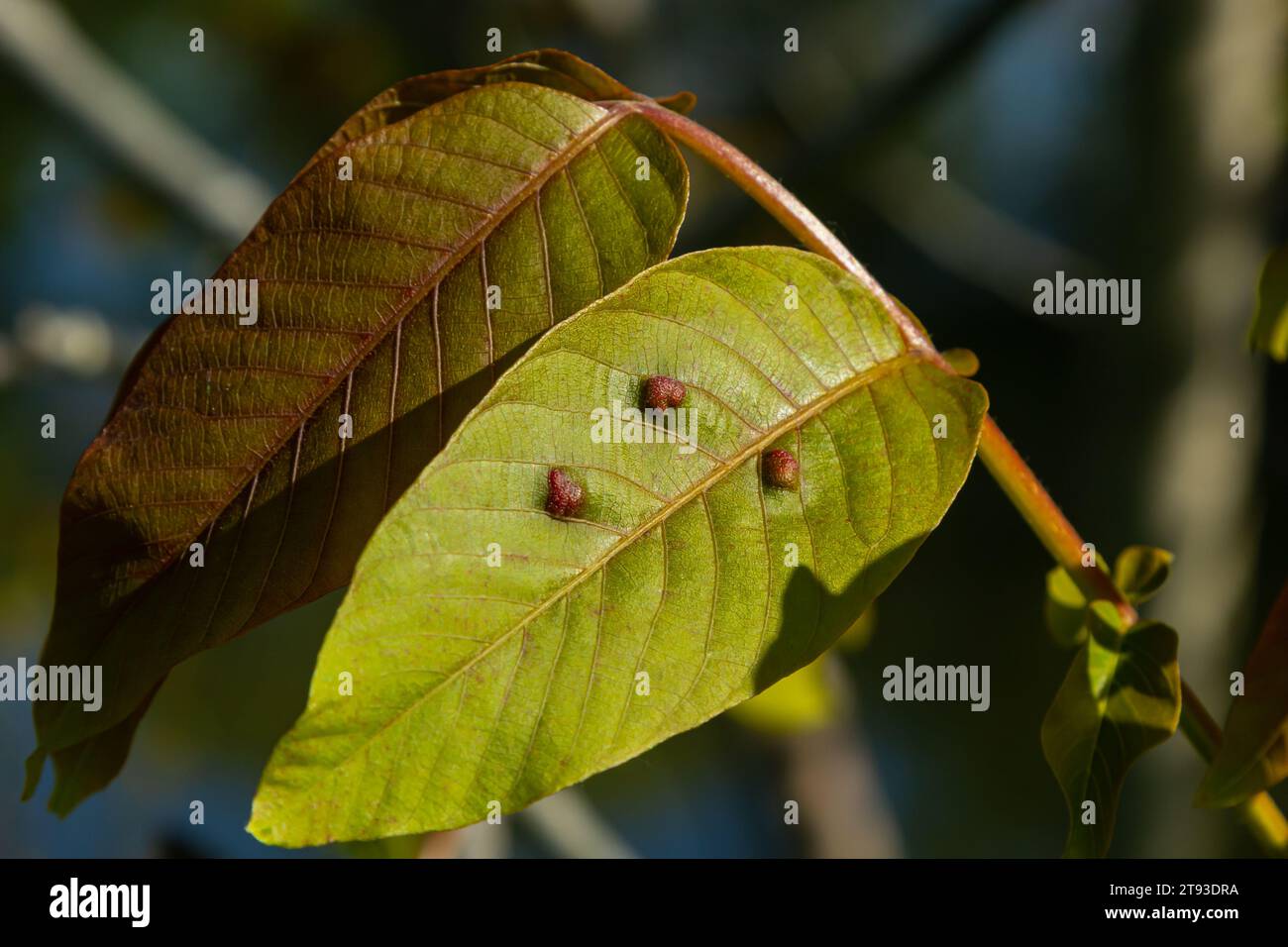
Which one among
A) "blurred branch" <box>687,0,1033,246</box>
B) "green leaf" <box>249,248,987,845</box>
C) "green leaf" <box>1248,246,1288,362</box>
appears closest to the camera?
"green leaf" <box>249,248,987,845</box>

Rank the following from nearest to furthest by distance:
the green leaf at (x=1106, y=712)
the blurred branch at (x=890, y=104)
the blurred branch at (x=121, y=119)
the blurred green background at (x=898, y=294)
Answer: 1. the green leaf at (x=1106, y=712)
2. the blurred branch at (x=890, y=104)
3. the blurred branch at (x=121, y=119)
4. the blurred green background at (x=898, y=294)

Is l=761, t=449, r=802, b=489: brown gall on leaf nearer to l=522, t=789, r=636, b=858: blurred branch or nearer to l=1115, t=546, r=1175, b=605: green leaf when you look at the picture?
l=1115, t=546, r=1175, b=605: green leaf

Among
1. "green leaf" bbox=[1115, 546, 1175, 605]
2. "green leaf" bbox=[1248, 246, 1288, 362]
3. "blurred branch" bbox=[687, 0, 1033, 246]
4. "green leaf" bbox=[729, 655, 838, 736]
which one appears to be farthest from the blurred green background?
"green leaf" bbox=[1248, 246, 1288, 362]

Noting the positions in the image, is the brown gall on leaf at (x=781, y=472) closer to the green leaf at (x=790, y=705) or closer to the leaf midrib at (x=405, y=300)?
the leaf midrib at (x=405, y=300)

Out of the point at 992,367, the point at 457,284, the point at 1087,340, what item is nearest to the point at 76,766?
the point at 457,284

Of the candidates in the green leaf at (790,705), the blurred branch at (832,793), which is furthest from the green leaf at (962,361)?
the blurred branch at (832,793)

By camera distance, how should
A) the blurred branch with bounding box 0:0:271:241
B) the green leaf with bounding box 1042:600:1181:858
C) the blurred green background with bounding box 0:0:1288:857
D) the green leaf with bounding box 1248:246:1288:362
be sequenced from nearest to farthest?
1. the green leaf with bounding box 1042:600:1181:858
2. the green leaf with bounding box 1248:246:1288:362
3. the blurred branch with bounding box 0:0:271:241
4. the blurred green background with bounding box 0:0:1288:857
